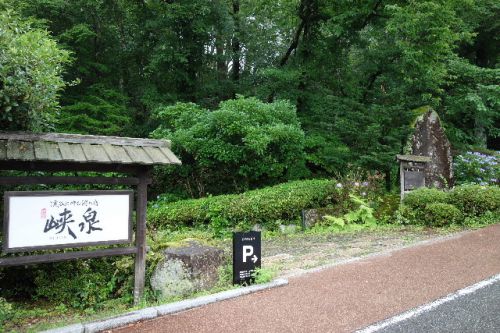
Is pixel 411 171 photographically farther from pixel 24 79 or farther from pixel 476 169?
pixel 24 79

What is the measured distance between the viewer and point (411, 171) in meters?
10.5

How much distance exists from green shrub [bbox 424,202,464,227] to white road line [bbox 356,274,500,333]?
3769 millimetres

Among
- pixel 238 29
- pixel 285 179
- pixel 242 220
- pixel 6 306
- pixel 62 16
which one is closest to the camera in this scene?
pixel 6 306

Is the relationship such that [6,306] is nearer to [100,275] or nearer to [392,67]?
[100,275]

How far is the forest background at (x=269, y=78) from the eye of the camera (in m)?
11.6

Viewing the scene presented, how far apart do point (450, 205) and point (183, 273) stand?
712 centimetres

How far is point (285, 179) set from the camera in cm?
1270

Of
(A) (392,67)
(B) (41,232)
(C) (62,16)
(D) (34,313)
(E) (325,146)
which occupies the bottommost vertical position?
(D) (34,313)

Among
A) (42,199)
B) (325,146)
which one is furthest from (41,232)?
(325,146)

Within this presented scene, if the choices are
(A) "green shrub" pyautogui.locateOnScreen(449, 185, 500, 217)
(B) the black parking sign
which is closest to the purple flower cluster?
(A) "green shrub" pyautogui.locateOnScreen(449, 185, 500, 217)

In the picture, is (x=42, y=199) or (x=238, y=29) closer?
(x=42, y=199)

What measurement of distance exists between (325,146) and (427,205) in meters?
4.31

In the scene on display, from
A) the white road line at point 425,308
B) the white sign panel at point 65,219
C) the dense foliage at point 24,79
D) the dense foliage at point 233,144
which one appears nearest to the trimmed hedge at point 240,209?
the dense foliage at point 233,144

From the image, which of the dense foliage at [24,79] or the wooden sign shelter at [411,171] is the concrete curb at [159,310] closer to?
the dense foliage at [24,79]
